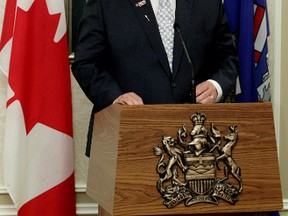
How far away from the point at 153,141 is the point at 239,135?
0.27m

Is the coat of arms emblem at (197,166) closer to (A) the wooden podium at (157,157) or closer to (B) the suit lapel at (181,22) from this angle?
(A) the wooden podium at (157,157)

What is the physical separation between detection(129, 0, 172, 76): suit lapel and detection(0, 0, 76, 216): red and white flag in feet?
3.07

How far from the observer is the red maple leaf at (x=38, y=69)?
3.09 metres

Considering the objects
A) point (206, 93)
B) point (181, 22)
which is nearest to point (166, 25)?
point (181, 22)

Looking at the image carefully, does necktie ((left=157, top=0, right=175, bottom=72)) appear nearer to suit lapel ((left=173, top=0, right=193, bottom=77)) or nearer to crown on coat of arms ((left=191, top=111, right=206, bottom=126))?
suit lapel ((left=173, top=0, right=193, bottom=77))

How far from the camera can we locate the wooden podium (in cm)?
173

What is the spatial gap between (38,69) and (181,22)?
3.50ft

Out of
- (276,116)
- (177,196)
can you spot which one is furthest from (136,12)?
(276,116)

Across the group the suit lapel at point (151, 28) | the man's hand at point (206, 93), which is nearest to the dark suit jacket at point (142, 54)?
the suit lapel at point (151, 28)

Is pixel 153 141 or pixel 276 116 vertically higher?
pixel 153 141

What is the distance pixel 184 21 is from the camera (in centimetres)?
231

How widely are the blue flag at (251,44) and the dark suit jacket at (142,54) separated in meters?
0.65

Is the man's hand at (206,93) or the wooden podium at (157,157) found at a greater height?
the man's hand at (206,93)

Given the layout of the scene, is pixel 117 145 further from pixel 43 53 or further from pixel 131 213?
pixel 43 53
